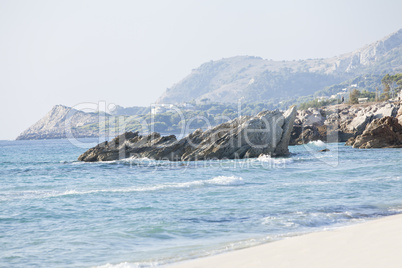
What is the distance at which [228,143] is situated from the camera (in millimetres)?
38875

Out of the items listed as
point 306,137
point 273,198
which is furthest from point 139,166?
point 306,137

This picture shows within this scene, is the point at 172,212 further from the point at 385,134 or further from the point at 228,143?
the point at 385,134

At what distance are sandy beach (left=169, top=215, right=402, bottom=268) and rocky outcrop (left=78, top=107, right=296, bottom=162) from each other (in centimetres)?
2794

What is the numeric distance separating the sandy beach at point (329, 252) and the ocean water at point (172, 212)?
1.10 meters

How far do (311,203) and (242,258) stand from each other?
317 inches

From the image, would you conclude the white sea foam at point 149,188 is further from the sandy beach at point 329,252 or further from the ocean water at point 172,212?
the sandy beach at point 329,252

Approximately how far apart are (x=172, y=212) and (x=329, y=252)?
7925 mm

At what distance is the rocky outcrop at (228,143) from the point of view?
128ft

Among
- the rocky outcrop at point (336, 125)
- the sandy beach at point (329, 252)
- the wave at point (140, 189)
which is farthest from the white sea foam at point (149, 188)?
the rocky outcrop at point (336, 125)

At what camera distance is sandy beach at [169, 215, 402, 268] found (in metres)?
7.76

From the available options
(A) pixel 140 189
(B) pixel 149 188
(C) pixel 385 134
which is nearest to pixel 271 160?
(B) pixel 149 188

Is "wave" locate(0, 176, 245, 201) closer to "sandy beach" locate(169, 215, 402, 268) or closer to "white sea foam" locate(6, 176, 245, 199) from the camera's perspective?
"white sea foam" locate(6, 176, 245, 199)

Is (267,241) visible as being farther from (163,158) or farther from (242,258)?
(163,158)

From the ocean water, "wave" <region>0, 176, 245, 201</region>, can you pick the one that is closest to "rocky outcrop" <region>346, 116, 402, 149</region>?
the ocean water
